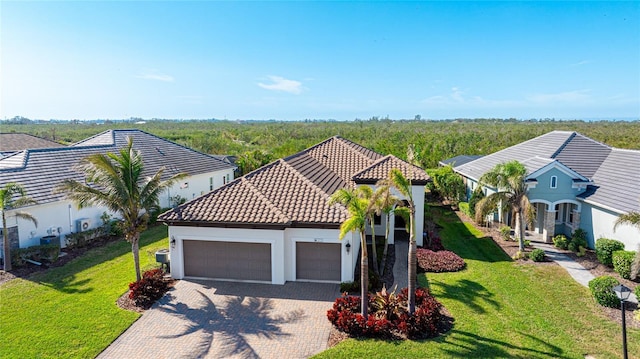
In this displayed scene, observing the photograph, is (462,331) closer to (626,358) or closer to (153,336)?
(626,358)

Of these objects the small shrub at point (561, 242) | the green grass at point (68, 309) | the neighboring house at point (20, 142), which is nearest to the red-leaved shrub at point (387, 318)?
the green grass at point (68, 309)

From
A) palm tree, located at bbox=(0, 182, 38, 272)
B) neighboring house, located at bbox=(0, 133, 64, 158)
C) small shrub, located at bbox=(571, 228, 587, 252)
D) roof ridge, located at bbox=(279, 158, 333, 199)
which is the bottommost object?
small shrub, located at bbox=(571, 228, 587, 252)

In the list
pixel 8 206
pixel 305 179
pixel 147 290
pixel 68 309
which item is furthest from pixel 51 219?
pixel 305 179

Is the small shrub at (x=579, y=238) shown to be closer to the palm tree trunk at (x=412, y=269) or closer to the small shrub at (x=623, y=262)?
the small shrub at (x=623, y=262)

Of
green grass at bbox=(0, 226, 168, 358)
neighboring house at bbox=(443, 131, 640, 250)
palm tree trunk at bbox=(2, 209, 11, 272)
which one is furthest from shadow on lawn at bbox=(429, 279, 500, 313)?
palm tree trunk at bbox=(2, 209, 11, 272)

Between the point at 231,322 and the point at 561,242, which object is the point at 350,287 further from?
the point at 561,242

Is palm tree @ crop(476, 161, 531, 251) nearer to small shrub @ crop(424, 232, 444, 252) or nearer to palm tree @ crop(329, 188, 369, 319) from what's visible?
small shrub @ crop(424, 232, 444, 252)

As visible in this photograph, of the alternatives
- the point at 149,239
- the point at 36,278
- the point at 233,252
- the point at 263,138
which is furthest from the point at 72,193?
the point at 263,138
